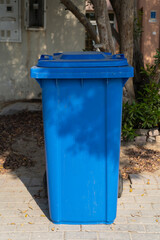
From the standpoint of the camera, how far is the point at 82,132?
3.20 metres

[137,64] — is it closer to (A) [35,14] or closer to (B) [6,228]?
(A) [35,14]

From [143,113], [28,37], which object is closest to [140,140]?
[143,113]

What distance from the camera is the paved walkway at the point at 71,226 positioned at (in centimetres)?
330

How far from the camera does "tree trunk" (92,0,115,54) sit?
540 cm

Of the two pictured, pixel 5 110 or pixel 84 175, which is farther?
pixel 5 110

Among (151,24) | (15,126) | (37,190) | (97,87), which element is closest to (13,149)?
(15,126)

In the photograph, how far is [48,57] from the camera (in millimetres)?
3467

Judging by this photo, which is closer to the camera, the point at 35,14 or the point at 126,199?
the point at 126,199

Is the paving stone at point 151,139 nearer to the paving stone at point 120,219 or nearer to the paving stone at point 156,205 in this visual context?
the paving stone at point 156,205

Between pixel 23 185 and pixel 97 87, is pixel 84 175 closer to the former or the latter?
pixel 97 87

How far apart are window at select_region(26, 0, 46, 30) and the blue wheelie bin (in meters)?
5.20

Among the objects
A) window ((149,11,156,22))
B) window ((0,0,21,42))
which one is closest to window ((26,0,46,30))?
window ((0,0,21,42))

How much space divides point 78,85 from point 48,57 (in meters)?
0.55

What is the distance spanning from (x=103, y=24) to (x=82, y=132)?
2830mm
